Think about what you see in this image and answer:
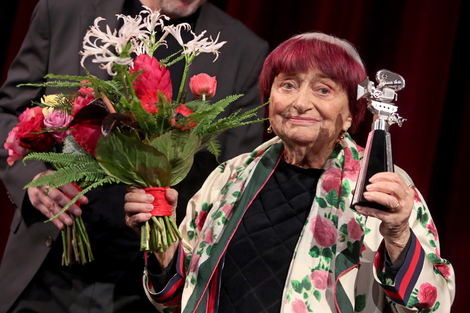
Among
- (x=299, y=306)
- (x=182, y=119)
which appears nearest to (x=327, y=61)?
(x=182, y=119)

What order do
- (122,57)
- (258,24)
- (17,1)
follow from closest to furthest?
(122,57) → (258,24) → (17,1)

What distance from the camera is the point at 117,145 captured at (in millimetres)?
1093

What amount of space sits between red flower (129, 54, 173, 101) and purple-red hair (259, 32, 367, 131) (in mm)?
370

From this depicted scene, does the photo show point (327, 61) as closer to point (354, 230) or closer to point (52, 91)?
point (354, 230)

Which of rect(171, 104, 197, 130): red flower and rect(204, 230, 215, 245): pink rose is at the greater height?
rect(171, 104, 197, 130): red flower

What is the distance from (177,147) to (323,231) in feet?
1.43

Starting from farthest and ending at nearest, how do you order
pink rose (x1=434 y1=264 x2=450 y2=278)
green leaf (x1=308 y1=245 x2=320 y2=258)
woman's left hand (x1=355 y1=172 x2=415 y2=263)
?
green leaf (x1=308 y1=245 x2=320 y2=258) < pink rose (x1=434 y1=264 x2=450 y2=278) < woman's left hand (x1=355 y1=172 x2=415 y2=263)

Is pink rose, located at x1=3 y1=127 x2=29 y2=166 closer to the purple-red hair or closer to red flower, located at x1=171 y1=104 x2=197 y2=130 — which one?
red flower, located at x1=171 y1=104 x2=197 y2=130

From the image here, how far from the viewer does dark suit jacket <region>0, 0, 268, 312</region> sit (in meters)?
1.56

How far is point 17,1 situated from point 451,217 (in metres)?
2.36

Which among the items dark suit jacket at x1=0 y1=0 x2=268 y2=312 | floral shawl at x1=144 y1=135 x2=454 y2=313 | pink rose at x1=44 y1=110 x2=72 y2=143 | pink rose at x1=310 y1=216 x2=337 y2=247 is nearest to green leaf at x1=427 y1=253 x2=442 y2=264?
floral shawl at x1=144 y1=135 x2=454 y2=313

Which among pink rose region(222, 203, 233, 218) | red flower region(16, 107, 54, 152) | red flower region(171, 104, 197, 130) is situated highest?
red flower region(171, 104, 197, 130)

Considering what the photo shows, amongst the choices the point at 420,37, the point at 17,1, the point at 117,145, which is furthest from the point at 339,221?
the point at 17,1

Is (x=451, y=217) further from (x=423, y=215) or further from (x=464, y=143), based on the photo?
(x=423, y=215)
